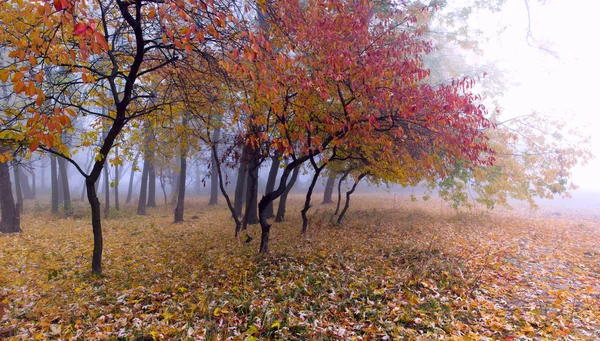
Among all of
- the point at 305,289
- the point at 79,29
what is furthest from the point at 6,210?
the point at 79,29

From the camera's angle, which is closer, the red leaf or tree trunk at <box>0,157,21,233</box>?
the red leaf

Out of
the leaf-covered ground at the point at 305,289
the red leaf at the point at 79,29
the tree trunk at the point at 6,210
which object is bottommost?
the leaf-covered ground at the point at 305,289

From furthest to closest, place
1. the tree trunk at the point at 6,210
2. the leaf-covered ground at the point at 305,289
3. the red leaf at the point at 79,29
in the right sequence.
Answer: the tree trunk at the point at 6,210 < the leaf-covered ground at the point at 305,289 < the red leaf at the point at 79,29

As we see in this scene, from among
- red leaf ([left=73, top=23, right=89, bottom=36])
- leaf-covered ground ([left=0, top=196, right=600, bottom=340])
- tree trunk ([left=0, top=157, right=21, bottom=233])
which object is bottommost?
leaf-covered ground ([left=0, top=196, right=600, bottom=340])

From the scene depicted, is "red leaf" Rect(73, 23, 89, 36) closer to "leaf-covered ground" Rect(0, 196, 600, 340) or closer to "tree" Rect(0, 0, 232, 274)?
"tree" Rect(0, 0, 232, 274)

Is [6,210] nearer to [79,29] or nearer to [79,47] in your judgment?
[79,47]

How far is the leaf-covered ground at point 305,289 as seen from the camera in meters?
4.23

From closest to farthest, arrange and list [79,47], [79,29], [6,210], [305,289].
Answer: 1. [79,29]
2. [79,47]
3. [305,289]
4. [6,210]

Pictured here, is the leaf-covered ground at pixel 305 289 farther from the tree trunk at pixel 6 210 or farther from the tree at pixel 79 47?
the tree at pixel 79 47

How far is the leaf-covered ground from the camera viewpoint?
4.23 metres

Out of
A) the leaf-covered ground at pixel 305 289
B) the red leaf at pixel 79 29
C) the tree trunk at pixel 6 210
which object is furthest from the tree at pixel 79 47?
the tree trunk at pixel 6 210

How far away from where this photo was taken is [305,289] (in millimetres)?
5453

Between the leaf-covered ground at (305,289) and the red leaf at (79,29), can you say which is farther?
the leaf-covered ground at (305,289)

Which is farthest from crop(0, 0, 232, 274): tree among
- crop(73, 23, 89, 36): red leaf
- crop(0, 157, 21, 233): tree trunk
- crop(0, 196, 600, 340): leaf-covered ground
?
crop(0, 157, 21, 233): tree trunk
